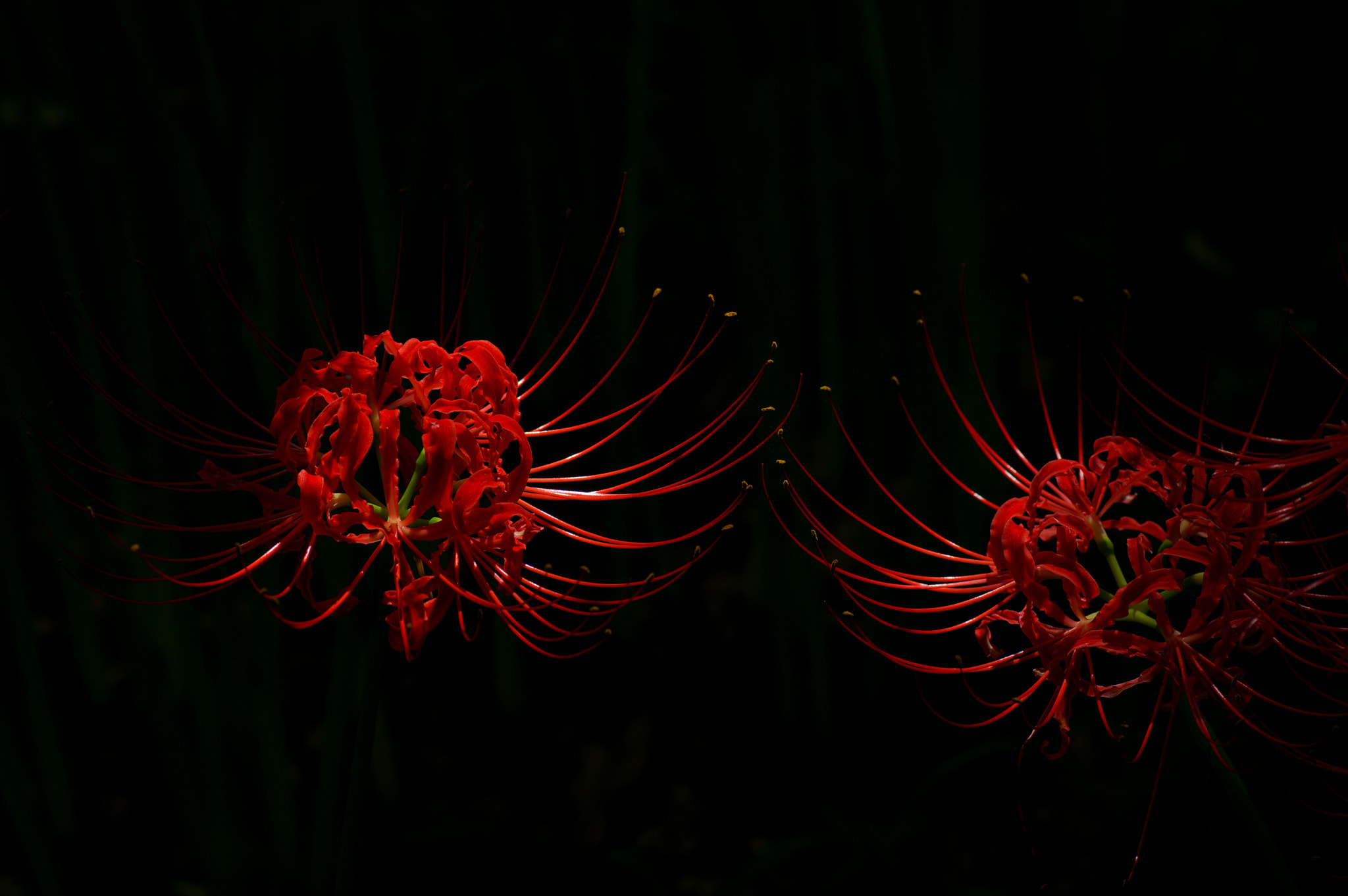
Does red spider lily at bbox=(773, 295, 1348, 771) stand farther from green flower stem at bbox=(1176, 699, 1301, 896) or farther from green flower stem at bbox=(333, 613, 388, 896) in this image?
green flower stem at bbox=(333, 613, 388, 896)

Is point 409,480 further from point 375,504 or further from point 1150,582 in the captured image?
point 1150,582

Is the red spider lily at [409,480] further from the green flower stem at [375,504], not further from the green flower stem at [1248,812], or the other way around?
the green flower stem at [1248,812]

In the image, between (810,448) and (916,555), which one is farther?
(810,448)

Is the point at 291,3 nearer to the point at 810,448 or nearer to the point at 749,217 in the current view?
the point at 749,217

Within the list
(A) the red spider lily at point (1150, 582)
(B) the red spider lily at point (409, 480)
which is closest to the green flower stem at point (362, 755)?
(B) the red spider lily at point (409, 480)

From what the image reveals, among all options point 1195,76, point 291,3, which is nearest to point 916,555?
point 1195,76

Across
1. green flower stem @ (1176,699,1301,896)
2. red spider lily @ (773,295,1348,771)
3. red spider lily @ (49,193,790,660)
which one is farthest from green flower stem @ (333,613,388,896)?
green flower stem @ (1176,699,1301,896)
